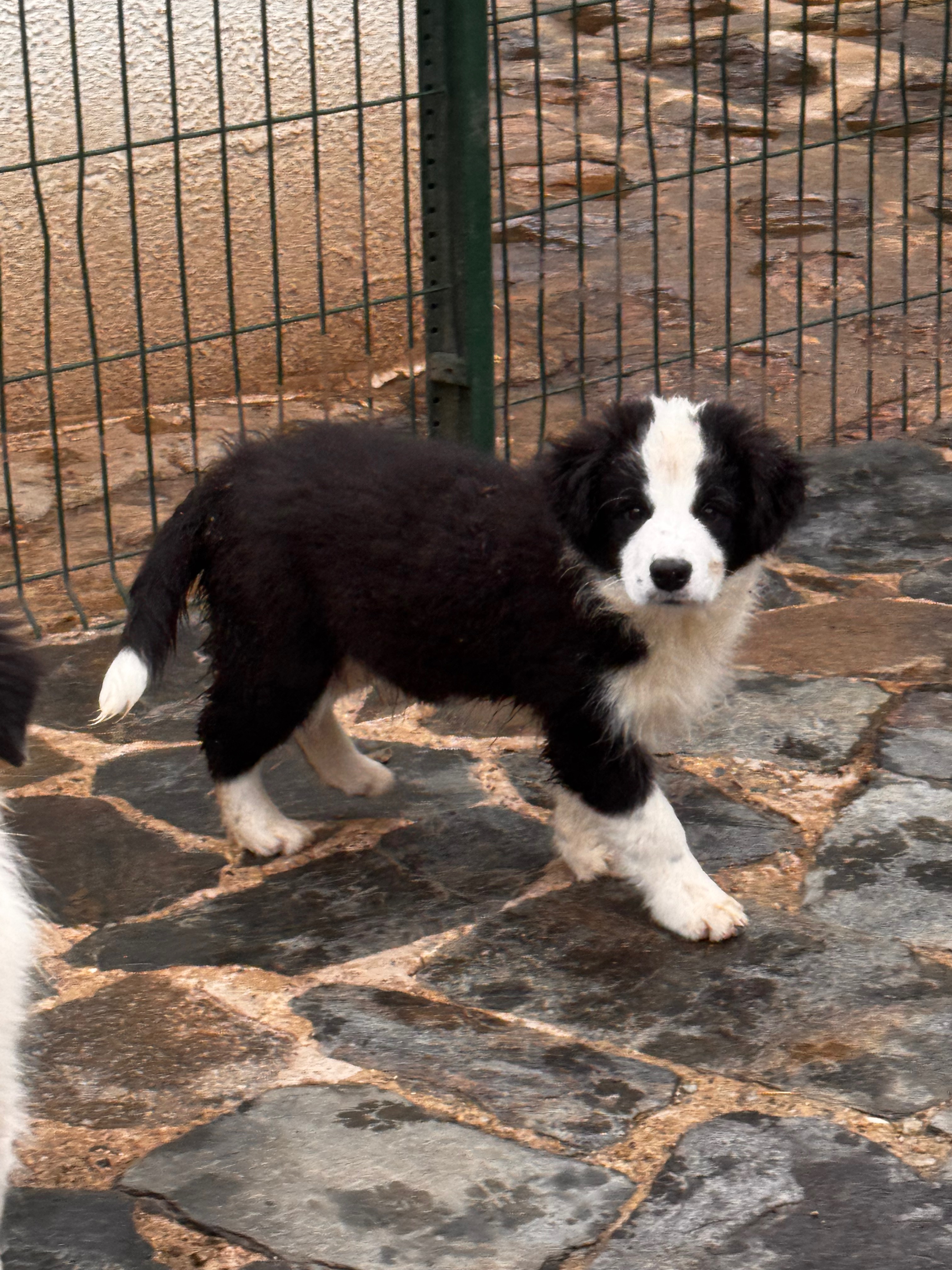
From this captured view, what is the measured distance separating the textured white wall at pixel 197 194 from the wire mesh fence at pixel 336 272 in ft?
0.03

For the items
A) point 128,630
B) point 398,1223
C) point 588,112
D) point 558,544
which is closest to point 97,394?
point 128,630

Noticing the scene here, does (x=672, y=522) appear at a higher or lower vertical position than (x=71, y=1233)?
higher

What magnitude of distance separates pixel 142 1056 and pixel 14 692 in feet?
3.51

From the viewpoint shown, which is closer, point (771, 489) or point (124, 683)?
point (771, 489)

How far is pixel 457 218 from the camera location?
5.33 meters

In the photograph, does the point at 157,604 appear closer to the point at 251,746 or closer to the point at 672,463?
the point at 251,746

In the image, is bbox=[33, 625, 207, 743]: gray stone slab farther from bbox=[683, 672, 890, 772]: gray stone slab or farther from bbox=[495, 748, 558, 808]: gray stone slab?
bbox=[683, 672, 890, 772]: gray stone slab

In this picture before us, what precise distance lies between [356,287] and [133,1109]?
4333mm

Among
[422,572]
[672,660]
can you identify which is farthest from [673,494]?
[422,572]

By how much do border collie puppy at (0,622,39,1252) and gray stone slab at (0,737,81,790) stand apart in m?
1.86

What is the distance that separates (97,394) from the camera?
5098 millimetres

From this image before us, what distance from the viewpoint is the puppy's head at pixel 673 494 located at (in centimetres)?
329

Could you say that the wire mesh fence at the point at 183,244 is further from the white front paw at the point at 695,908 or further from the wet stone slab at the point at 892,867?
the white front paw at the point at 695,908

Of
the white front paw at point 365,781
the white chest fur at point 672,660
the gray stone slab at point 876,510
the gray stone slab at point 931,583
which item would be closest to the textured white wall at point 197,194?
the gray stone slab at point 876,510
